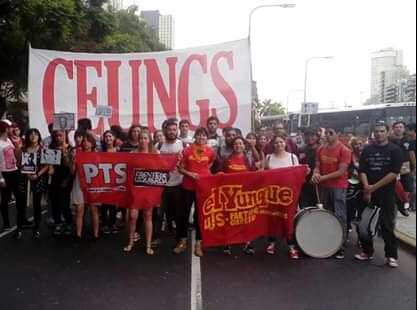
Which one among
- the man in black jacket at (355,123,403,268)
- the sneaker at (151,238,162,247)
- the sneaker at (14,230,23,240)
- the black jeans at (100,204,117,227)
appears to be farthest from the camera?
the black jeans at (100,204,117,227)

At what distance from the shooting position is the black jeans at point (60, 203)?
6.12 meters

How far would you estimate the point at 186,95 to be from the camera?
7.82m

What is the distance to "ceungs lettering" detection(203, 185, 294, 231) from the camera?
5020 millimetres

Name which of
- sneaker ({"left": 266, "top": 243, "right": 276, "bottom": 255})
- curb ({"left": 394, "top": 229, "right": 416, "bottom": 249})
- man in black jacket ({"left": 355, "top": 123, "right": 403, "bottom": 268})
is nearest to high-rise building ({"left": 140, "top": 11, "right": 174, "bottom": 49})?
man in black jacket ({"left": 355, "top": 123, "right": 403, "bottom": 268})

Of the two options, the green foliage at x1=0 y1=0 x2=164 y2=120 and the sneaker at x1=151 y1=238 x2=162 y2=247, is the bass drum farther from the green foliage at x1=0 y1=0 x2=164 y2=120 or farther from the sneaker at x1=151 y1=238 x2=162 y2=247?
the green foliage at x1=0 y1=0 x2=164 y2=120

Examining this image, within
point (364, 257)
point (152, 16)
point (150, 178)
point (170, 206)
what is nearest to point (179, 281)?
point (150, 178)

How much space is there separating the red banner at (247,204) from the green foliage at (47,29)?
27.6 ft

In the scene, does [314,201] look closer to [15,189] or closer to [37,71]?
[15,189]

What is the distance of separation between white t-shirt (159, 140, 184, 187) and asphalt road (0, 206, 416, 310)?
0.81 meters

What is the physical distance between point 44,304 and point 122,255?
5.08 ft

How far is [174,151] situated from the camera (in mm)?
5574

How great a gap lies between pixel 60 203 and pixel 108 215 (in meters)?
0.87

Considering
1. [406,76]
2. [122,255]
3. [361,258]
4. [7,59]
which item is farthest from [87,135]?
[7,59]

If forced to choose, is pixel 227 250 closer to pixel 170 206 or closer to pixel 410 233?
pixel 170 206
